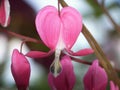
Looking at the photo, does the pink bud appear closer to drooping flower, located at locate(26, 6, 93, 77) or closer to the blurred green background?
drooping flower, located at locate(26, 6, 93, 77)

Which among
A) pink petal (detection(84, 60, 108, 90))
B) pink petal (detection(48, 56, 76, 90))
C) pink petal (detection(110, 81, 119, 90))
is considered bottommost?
pink petal (detection(110, 81, 119, 90))

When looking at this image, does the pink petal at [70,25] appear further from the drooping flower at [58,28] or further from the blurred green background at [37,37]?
the blurred green background at [37,37]

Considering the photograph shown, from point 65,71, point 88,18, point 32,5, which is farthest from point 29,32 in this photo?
point 65,71

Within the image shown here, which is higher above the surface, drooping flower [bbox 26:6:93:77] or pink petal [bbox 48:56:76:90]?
drooping flower [bbox 26:6:93:77]

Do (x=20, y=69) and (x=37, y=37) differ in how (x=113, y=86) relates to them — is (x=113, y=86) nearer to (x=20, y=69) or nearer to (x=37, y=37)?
(x=20, y=69)

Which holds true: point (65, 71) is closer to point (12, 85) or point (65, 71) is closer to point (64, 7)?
point (64, 7)

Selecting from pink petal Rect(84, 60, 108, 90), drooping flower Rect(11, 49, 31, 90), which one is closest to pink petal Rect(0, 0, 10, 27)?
drooping flower Rect(11, 49, 31, 90)
